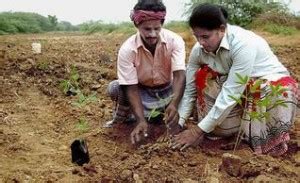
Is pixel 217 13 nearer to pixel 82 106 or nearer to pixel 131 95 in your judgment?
pixel 131 95

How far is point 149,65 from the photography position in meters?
3.75

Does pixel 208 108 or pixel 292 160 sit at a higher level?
pixel 208 108

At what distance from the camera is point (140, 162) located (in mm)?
3125

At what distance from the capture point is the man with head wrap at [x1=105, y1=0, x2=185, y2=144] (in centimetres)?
355

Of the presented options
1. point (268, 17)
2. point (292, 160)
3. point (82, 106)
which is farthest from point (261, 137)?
point (268, 17)

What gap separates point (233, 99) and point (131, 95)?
865 millimetres

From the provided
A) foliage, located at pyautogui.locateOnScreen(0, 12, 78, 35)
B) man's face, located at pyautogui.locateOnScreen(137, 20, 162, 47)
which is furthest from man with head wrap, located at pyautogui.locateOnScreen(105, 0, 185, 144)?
foliage, located at pyautogui.locateOnScreen(0, 12, 78, 35)

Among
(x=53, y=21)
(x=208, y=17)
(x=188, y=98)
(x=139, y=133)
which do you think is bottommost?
(x=139, y=133)

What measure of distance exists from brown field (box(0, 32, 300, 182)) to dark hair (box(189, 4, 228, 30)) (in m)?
0.77

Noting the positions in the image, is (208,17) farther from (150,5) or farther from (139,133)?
(139,133)

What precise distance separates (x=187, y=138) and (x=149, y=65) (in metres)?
0.65

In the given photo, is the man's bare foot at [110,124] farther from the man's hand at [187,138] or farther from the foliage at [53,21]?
the foliage at [53,21]

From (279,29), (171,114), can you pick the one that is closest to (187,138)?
(171,114)

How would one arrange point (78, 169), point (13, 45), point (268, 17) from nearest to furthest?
point (78, 169)
point (13, 45)
point (268, 17)
